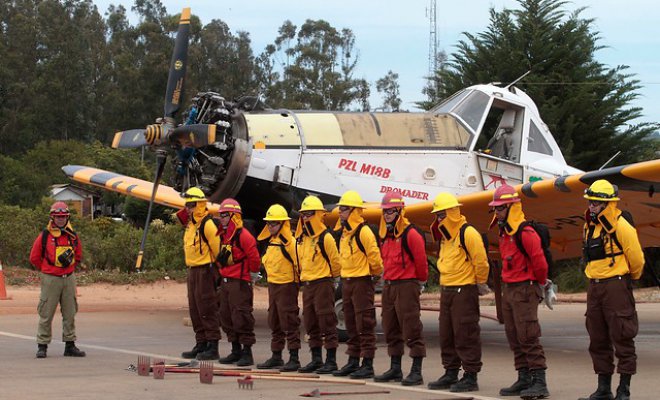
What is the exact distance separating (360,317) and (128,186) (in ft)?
36.4

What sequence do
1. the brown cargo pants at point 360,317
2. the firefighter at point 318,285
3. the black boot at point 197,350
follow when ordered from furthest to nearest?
the black boot at point 197,350, the firefighter at point 318,285, the brown cargo pants at point 360,317

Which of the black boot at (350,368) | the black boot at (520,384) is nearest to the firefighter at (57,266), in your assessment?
the black boot at (350,368)

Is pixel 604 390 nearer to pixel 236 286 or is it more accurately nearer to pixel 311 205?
pixel 311 205

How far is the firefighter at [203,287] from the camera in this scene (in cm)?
1279

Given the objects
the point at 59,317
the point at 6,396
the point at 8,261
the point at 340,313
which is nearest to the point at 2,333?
the point at 59,317

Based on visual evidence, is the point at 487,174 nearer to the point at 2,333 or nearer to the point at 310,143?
the point at 310,143

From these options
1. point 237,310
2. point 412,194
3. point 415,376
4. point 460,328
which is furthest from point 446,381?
point 412,194

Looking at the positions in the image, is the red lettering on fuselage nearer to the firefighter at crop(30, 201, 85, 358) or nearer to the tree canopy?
the firefighter at crop(30, 201, 85, 358)

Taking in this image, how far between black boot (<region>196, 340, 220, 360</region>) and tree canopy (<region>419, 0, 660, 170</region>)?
55.1 ft

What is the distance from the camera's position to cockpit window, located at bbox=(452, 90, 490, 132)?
16641 millimetres

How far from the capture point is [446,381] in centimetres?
1046

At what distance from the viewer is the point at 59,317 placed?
1827 centimetres

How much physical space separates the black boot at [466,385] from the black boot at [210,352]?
12.0 ft

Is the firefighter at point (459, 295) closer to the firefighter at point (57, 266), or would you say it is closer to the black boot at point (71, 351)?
the black boot at point (71, 351)
